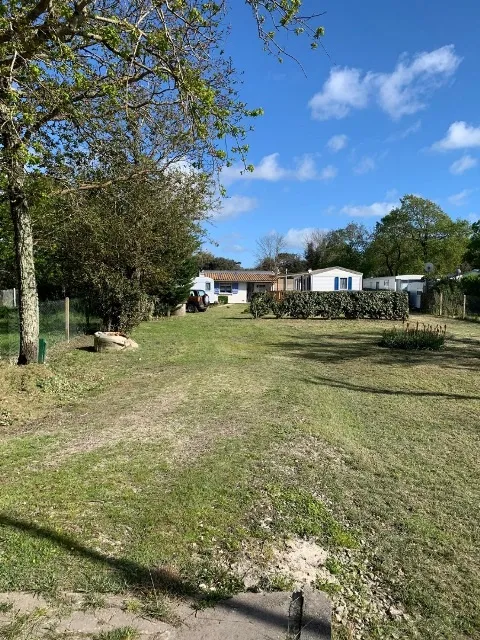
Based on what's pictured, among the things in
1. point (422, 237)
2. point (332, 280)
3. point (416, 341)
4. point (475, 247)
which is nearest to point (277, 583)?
point (416, 341)

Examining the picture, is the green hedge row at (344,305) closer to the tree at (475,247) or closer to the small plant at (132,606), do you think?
the small plant at (132,606)

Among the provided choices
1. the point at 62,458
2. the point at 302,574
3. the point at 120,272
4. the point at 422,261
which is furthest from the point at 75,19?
the point at 422,261

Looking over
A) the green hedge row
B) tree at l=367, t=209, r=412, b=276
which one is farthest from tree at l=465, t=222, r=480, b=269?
the green hedge row

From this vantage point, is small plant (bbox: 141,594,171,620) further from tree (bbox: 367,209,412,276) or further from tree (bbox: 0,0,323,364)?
tree (bbox: 367,209,412,276)

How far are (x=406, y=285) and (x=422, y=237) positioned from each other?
19.3m

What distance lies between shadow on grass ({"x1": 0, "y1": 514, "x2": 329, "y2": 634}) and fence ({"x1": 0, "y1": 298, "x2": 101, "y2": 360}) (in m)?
6.77

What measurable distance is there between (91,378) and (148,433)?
3.56 metres

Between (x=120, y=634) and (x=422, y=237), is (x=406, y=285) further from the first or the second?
(x=120, y=634)

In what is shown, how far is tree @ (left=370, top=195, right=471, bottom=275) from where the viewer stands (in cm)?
5531

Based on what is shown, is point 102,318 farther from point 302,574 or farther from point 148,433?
point 302,574

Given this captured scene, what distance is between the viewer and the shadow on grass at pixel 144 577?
8.05 ft

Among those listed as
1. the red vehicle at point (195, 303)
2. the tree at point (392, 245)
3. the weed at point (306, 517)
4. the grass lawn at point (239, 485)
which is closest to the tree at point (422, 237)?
the tree at point (392, 245)

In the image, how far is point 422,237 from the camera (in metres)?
57.3

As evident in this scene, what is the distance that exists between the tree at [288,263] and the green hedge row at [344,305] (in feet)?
176
